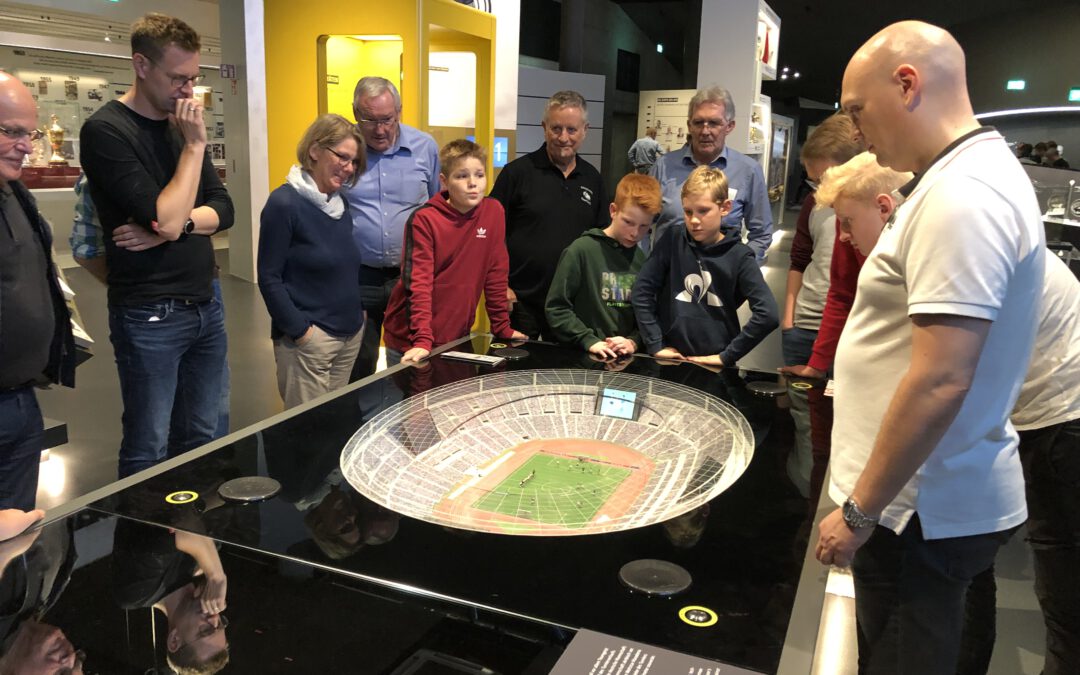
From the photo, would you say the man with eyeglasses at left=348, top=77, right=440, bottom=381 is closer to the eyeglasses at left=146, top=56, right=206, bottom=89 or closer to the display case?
the eyeglasses at left=146, top=56, right=206, bottom=89

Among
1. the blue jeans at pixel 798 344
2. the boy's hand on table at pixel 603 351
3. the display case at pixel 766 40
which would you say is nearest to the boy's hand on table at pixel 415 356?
the boy's hand on table at pixel 603 351

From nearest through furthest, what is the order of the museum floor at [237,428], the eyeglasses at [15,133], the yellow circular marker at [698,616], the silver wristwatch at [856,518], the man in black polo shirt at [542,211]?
the yellow circular marker at [698,616], the silver wristwatch at [856,518], the eyeglasses at [15,133], the museum floor at [237,428], the man in black polo shirt at [542,211]

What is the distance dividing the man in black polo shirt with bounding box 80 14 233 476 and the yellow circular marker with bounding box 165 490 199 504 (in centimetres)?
113

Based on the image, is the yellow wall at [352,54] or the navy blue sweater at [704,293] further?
the yellow wall at [352,54]

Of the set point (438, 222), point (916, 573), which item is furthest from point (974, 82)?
point (916, 573)

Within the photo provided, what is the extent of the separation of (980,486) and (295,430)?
4.47 feet

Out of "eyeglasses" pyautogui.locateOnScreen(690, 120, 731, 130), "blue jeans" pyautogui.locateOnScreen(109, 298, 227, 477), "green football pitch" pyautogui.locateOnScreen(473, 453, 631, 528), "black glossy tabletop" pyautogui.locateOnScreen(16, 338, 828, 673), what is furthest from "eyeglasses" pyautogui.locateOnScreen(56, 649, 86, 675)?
"eyeglasses" pyautogui.locateOnScreen(690, 120, 731, 130)

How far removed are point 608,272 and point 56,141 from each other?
7.75 m

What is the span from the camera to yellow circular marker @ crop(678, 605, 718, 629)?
1067 millimetres

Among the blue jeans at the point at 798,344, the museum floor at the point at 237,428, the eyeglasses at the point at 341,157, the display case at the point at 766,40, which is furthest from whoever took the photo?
the display case at the point at 766,40

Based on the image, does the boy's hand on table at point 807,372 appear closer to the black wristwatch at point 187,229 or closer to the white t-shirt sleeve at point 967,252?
the white t-shirt sleeve at point 967,252

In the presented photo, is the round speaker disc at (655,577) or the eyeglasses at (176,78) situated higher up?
the eyeglasses at (176,78)

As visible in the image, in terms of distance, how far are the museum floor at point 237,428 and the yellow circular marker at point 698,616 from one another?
1.82 feet

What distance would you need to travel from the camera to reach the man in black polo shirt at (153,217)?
230cm
